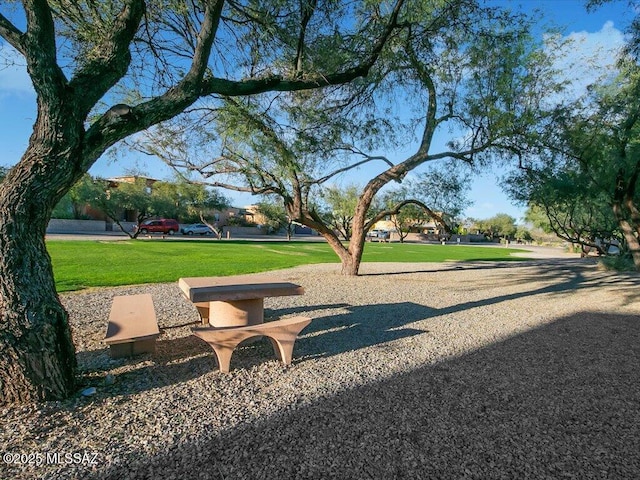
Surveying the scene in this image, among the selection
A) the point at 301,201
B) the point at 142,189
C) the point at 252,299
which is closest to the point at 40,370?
the point at 252,299

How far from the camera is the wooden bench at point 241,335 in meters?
3.47

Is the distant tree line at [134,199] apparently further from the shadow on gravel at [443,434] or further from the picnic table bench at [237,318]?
the shadow on gravel at [443,434]

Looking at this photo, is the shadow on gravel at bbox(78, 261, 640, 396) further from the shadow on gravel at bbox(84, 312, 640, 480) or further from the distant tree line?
the distant tree line

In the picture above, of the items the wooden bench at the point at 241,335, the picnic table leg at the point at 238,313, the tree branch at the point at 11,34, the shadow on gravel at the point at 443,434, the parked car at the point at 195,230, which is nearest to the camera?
the shadow on gravel at the point at 443,434

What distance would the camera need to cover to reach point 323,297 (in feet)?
26.9

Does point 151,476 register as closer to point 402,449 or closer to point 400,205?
point 402,449

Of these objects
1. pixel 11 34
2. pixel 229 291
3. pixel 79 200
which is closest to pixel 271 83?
pixel 11 34

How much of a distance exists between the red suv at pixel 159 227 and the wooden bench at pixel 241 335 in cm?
3678

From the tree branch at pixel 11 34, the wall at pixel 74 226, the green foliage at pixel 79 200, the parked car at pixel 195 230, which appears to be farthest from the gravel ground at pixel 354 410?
the parked car at pixel 195 230

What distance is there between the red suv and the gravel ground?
34828 mm

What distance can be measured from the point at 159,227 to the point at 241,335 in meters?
39.0

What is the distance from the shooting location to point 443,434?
2.64m

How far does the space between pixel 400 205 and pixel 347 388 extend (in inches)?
382

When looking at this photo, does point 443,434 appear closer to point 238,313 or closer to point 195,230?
point 238,313
